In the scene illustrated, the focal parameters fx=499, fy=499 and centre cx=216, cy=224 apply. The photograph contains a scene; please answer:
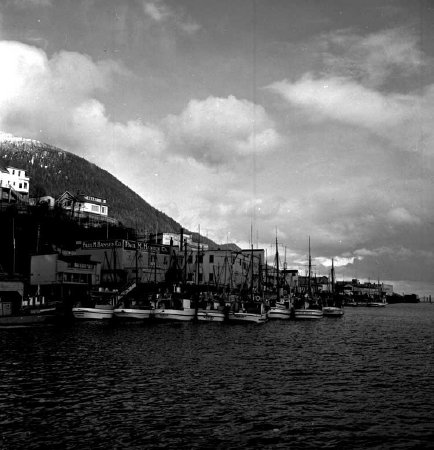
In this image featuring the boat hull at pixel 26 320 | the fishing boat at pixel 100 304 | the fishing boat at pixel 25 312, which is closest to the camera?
the boat hull at pixel 26 320

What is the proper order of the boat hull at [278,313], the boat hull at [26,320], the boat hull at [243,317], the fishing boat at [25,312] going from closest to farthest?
the boat hull at [26,320] → the fishing boat at [25,312] → the boat hull at [243,317] → the boat hull at [278,313]

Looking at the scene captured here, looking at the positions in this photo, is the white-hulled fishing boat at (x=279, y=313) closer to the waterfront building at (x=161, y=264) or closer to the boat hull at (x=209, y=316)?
the waterfront building at (x=161, y=264)

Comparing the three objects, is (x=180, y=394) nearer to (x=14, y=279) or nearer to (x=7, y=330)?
(x=7, y=330)

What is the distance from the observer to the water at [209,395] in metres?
20.8

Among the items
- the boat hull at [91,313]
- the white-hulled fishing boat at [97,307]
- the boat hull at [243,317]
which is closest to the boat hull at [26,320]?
the boat hull at [91,313]

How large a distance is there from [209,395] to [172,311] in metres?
53.8

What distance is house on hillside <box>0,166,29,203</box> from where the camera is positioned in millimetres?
147250

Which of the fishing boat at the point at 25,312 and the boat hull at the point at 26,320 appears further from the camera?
the fishing boat at the point at 25,312

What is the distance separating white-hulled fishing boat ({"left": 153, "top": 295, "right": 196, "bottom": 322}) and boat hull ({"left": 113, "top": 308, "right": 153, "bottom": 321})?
1.45m

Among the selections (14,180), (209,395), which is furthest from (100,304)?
(14,180)

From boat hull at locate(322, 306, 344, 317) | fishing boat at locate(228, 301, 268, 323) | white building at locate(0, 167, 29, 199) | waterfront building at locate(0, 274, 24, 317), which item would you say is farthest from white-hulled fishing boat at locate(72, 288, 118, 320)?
white building at locate(0, 167, 29, 199)

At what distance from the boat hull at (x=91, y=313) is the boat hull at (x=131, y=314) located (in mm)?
1550

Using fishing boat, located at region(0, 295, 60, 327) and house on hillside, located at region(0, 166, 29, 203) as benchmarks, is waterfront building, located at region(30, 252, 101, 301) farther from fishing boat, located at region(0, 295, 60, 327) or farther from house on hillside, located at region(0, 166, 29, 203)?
house on hillside, located at region(0, 166, 29, 203)

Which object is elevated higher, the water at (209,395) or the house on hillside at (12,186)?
the house on hillside at (12,186)
